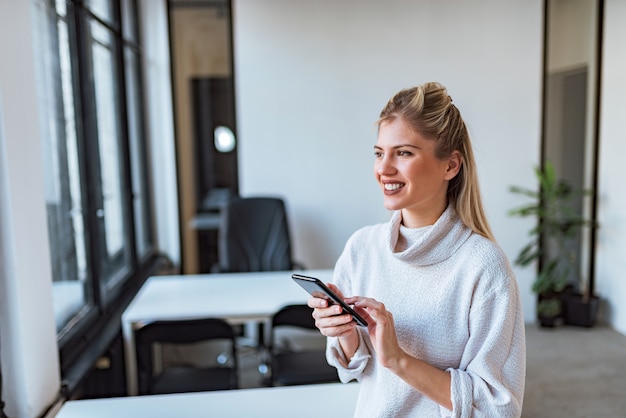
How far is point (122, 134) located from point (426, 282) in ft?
10.9

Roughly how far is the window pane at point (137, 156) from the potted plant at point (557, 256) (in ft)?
10.0

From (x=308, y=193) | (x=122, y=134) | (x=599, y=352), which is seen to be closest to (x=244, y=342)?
(x=308, y=193)

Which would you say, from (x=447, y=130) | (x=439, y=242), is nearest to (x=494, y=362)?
(x=439, y=242)

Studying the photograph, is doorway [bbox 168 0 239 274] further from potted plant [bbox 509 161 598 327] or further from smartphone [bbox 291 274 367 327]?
smartphone [bbox 291 274 367 327]

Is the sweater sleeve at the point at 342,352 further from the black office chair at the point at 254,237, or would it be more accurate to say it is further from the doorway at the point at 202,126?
the doorway at the point at 202,126

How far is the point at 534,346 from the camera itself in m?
3.82

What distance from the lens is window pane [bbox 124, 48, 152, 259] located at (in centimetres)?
423

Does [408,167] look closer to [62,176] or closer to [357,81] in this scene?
[62,176]

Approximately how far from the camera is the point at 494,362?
3.36 ft

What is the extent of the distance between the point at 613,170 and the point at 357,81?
6.79 feet

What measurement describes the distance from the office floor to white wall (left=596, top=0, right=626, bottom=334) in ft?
1.02

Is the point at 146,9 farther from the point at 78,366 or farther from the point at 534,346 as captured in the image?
the point at 534,346

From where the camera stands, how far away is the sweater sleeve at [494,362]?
1021mm

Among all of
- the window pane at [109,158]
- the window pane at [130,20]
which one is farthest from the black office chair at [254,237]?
the window pane at [130,20]
